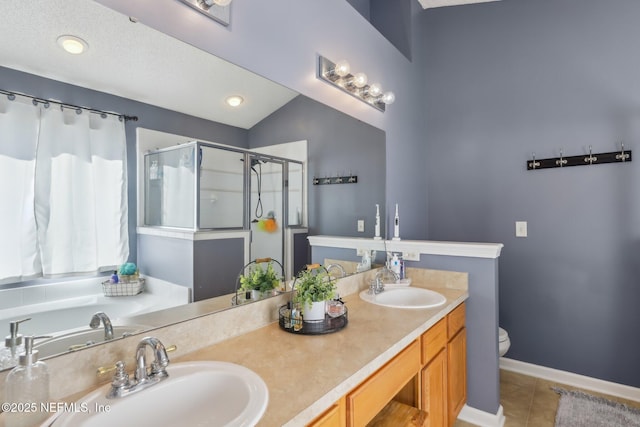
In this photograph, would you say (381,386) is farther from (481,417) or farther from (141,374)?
(481,417)

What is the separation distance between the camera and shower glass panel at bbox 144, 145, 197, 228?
114cm

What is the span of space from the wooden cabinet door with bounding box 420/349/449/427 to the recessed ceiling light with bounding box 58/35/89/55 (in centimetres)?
177

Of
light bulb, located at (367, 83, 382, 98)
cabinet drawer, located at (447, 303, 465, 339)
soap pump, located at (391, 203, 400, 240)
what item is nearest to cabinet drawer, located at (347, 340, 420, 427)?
cabinet drawer, located at (447, 303, 465, 339)

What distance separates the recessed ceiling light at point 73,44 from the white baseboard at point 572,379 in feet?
10.9

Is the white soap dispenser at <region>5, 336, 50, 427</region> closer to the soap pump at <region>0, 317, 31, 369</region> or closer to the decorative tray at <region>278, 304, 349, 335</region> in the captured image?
the soap pump at <region>0, 317, 31, 369</region>

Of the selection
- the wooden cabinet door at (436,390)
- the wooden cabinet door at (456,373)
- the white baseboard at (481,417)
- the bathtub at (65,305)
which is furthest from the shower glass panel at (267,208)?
the white baseboard at (481,417)

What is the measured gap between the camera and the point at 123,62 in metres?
1.05

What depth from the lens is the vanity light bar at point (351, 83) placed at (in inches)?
73.2

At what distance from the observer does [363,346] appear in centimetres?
123

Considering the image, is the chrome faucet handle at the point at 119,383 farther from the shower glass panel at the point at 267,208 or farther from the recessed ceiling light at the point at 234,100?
the recessed ceiling light at the point at 234,100

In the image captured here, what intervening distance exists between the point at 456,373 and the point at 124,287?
71.4 inches

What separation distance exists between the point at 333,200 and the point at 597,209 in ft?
6.53

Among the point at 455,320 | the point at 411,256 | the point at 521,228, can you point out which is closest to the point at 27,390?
the point at 455,320

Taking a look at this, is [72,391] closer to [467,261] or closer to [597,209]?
[467,261]
